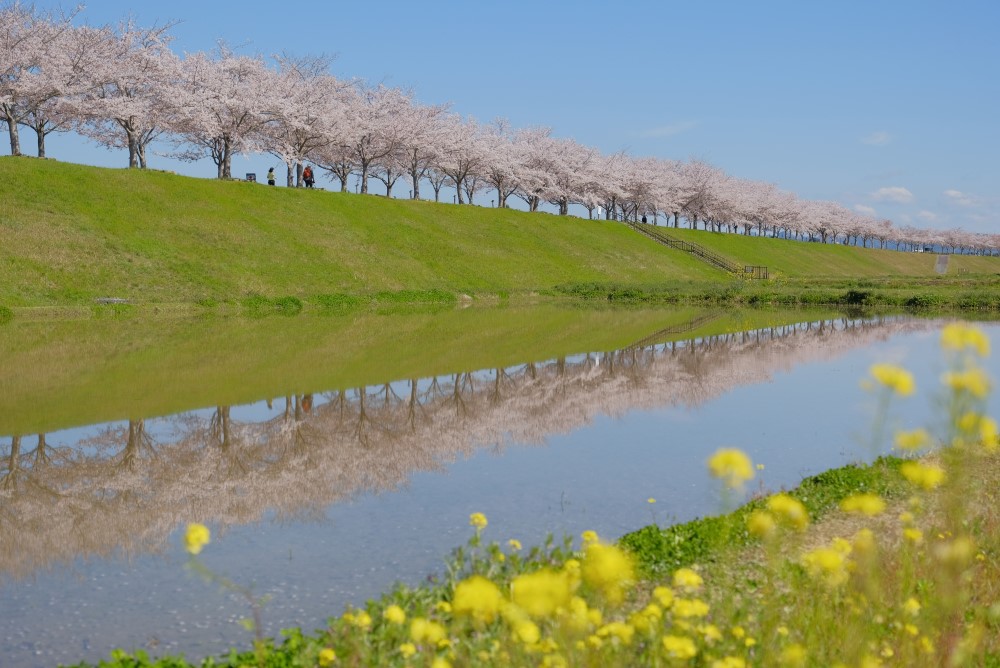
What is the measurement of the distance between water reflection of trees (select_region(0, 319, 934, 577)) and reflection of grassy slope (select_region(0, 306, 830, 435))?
47.1 inches

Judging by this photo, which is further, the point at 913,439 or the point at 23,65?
the point at 23,65

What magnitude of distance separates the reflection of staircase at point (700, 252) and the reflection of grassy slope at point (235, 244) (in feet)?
41.4

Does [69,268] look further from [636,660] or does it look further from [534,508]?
[636,660]

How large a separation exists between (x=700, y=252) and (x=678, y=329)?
5475 centimetres

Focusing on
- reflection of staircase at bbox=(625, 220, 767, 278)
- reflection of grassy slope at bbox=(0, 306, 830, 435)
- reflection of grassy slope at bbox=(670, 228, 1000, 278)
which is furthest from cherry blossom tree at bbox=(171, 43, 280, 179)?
reflection of grassy slope at bbox=(670, 228, 1000, 278)

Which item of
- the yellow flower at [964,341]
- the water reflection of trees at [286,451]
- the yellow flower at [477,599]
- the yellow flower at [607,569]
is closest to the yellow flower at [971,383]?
the yellow flower at [964,341]

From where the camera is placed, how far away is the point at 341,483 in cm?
1030

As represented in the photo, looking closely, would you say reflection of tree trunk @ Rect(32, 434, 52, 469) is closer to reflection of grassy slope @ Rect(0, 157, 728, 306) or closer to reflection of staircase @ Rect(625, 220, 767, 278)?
reflection of grassy slope @ Rect(0, 157, 728, 306)

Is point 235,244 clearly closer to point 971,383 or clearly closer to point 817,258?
point 971,383

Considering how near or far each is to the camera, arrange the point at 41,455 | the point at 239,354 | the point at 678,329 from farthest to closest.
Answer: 1. the point at 678,329
2. the point at 239,354
3. the point at 41,455

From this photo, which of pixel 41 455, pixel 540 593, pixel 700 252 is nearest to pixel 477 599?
pixel 540 593

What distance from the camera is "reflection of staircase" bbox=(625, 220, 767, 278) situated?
265 feet

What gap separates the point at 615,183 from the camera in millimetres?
100562

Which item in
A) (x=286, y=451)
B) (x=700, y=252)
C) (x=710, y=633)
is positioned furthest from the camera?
(x=700, y=252)
